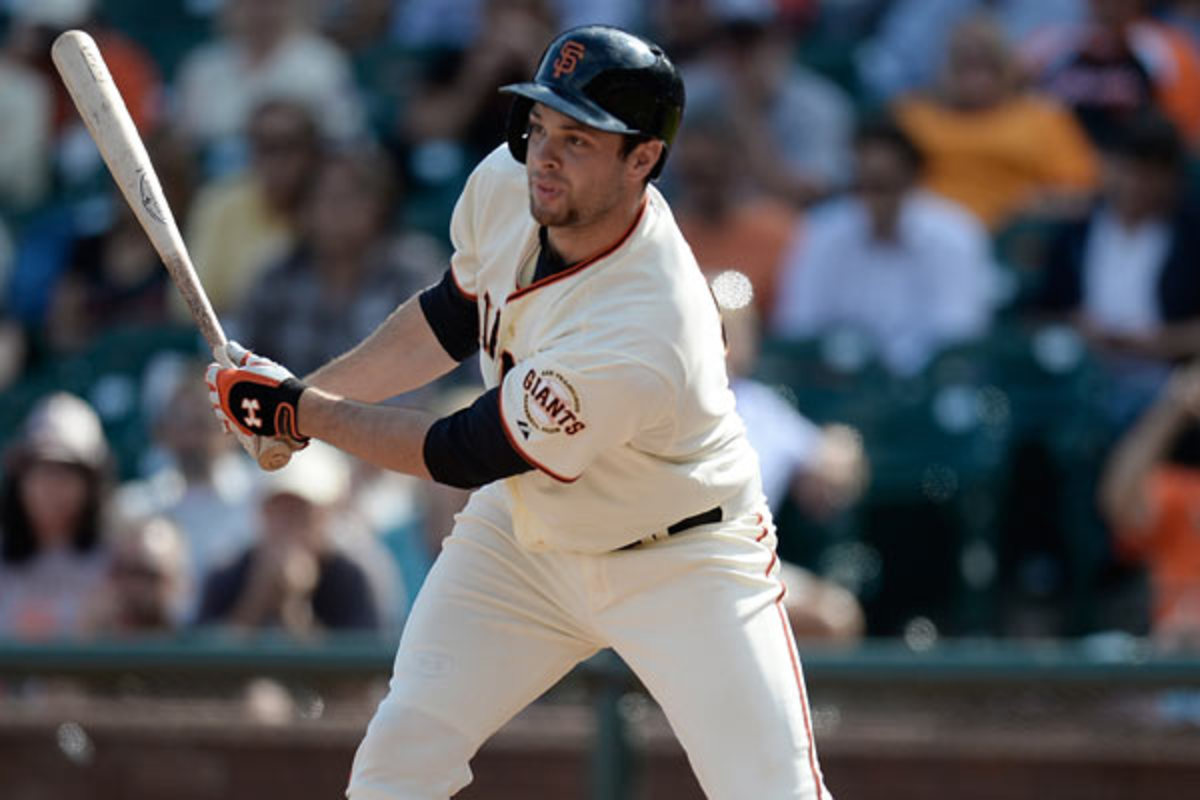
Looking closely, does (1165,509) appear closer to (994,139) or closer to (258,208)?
(994,139)

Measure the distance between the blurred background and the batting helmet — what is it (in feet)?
6.86

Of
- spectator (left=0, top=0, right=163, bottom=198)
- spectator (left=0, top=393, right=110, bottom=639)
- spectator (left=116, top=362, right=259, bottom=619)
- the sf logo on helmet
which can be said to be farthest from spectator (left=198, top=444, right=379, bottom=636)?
spectator (left=0, top=0, right=163, bottom=198)

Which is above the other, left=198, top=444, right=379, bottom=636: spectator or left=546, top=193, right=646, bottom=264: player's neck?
left=546, top=193, right=646, bottom=264: player's neck

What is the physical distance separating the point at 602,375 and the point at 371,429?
0.44 m

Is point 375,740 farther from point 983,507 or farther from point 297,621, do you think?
point 983,507

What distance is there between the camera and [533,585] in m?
3.93

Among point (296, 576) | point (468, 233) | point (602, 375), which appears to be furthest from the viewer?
point (296, 576)

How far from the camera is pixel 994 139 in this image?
24.1 feet

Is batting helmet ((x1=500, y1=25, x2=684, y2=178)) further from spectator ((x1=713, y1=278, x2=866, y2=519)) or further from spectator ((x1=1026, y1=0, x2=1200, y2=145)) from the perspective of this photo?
spectator ((x1=1026, y1=0, x2=1200, y2=145))

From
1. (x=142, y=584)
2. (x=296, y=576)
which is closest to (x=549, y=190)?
(x=296, y=576)

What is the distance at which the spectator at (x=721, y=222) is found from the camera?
23.7ft

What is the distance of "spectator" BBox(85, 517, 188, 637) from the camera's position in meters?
6.36

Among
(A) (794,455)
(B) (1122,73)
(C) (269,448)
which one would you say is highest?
(B) (1122,73)

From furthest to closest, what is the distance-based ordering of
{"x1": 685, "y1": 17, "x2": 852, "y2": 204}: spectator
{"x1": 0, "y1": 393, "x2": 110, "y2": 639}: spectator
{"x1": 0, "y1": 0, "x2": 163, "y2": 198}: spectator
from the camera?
{"x1": 0, "y1": 0, "x2": 163, "y2": 198}: spectator
{"x1": 685, "y1": 17, "x2": 852, "y2": 204}: spectator
{"x1": 0, "y1": 393, "x2": 110, "y2": 639}: spectator
